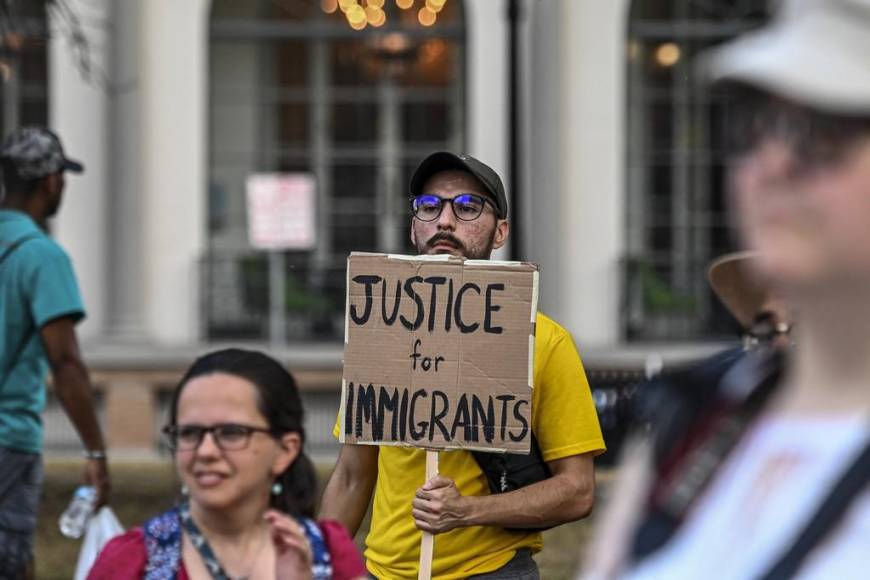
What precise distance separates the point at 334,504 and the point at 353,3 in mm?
13477

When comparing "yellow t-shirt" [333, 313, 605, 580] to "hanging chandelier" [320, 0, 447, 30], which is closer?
"yellow t-shirt" [333, 313, 605, 580]

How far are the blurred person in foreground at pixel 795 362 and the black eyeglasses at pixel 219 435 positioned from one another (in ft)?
4.45

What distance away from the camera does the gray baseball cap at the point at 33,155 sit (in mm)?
5652

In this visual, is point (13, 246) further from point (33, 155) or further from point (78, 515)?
point (78, 515)

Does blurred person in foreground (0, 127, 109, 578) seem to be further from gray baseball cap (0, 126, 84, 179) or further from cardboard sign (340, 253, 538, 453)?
cardboard sign (340, 253, 538, 453)

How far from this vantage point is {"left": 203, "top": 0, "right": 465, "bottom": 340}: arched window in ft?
57.0

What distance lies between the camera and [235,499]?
267cm

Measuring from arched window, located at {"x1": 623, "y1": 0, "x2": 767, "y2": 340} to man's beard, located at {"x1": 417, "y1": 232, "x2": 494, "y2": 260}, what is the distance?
13168 millimetres

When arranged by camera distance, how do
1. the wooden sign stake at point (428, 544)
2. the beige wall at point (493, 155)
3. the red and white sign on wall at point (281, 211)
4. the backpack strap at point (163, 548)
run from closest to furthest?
the backpack strap at point (163, 548)
the wooden sign stake at point (428, 544)
the red and white sign on wall at point (281, 211)
the beige wall at point (493, 155)

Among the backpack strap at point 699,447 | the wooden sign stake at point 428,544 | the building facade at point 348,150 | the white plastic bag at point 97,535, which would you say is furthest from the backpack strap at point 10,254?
the building facade at point 348,150

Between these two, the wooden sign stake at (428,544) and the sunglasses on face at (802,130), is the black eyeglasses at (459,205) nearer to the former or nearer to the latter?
the wooden sign stake at (428,544)

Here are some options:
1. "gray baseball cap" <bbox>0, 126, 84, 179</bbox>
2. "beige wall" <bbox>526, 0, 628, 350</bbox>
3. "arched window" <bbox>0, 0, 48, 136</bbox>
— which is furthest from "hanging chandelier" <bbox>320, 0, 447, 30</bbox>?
"gray baseball cap" <bbox>0, 126, 84, 179</bbox>

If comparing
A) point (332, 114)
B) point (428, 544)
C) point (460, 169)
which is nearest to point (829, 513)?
point (428, 544)

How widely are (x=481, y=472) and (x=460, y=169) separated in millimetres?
736
